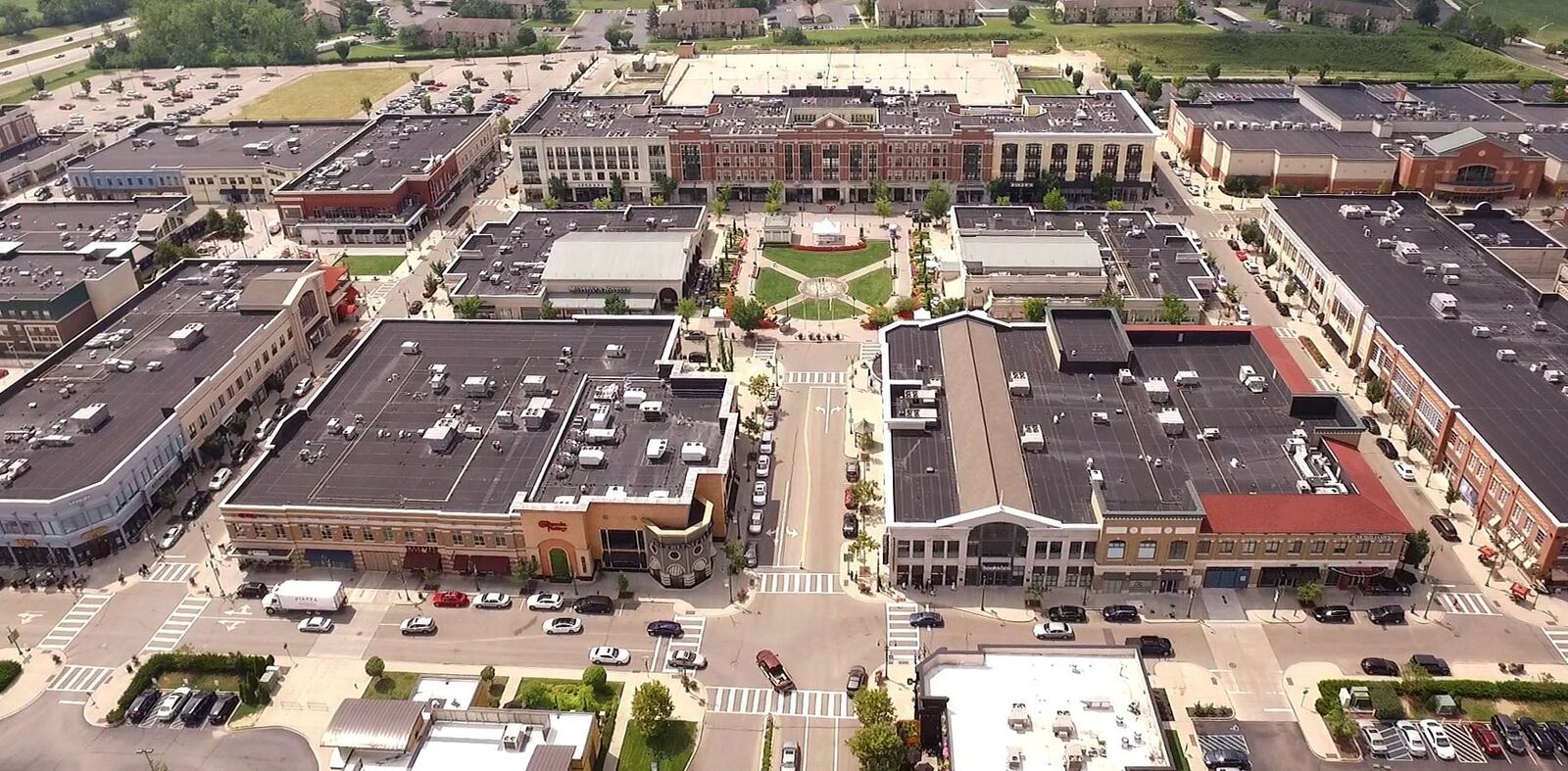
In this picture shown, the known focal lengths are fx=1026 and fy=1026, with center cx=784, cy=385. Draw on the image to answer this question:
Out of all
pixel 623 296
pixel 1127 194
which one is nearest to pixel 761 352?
pixel 623 296

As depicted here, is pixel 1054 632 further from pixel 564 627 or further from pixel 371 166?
pixel 371 166

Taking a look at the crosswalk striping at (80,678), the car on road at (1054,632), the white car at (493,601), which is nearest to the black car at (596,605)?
the white car at (493,601)

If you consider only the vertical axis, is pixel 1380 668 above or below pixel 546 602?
below

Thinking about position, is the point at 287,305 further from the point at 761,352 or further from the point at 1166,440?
the point at 1166,440

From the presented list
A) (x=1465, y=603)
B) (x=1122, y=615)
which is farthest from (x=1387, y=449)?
(x=1122, y=615)

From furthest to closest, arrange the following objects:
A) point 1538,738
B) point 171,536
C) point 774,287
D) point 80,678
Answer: point 774,287 < point 171,536 < point 80,678 < point 1538,738

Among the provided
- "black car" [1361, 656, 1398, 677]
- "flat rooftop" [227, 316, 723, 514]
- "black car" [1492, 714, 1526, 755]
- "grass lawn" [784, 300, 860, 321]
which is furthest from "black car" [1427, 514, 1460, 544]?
"grass lawn" [784, 300, 860, 321]

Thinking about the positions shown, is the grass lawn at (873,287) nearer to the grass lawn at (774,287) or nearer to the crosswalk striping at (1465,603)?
the grass lawn at (774,287)
